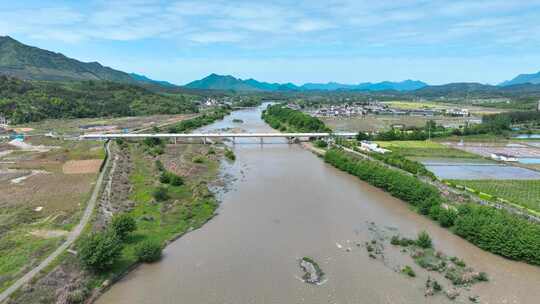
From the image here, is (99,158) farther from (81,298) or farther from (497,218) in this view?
(497,218)

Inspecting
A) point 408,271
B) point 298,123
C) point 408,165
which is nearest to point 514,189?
point 408,165

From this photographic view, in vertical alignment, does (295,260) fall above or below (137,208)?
below

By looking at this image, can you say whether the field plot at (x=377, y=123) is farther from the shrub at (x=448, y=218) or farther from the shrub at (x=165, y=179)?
the shrub at (x=448, y=218)

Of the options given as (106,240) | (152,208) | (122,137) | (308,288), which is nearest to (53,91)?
(122,137)

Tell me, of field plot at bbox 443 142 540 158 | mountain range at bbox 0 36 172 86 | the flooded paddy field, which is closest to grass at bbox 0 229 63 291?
the flooded paddy field

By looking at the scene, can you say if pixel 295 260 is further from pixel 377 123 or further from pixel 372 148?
pixel 377 123

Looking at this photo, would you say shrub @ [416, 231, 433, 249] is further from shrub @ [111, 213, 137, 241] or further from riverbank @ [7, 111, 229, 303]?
shrub @ [111, 213, 137, 241]

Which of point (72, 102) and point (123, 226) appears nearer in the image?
point (123, 226)
